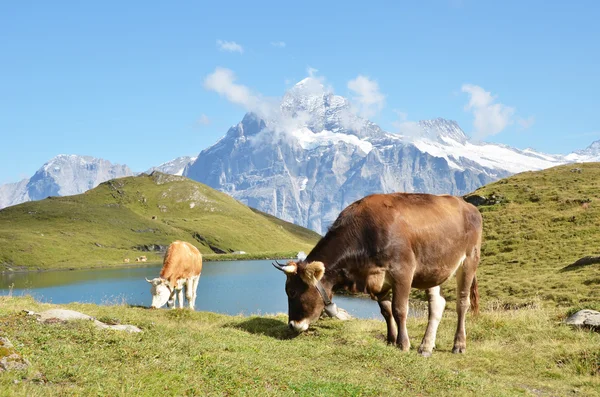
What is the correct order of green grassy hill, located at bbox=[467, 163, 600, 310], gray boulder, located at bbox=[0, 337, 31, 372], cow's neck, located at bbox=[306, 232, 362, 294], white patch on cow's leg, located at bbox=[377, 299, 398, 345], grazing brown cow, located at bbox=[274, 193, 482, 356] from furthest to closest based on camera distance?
green grassy hill, located at bbox=[467, 163, 600, 310], white patch on cow's leg, located at bbox=[377, 299, 398, 345], cow's neck, located at bbox=[306, 232, 362, 294], grazing brown cow, located at bbox=[274, 193, 482, 356], gray boulder, located at bbox=[0, 337, 31, 372]

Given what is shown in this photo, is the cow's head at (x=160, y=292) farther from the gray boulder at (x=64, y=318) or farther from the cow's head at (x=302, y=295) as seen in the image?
the cow's head at (x=302, y=295)

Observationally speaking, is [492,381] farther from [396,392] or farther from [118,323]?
[118,323]

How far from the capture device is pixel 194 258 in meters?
28.0

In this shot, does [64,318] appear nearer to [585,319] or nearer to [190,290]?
[190,290]

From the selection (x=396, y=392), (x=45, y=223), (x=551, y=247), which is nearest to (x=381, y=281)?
(x=396, y=392)

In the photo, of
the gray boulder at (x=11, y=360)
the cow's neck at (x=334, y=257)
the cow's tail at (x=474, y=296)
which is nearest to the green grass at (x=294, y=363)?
the gray boulder at (x=11, y=360)

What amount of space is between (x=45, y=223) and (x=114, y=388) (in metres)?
→ 216

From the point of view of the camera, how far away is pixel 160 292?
930 inches

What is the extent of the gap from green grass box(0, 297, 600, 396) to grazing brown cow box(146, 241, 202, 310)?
788 cm

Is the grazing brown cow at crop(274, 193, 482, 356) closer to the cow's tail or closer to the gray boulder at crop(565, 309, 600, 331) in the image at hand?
the cow's tail

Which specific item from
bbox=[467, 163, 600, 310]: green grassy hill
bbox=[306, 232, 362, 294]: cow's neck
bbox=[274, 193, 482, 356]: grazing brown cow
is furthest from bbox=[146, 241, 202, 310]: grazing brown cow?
bbox=[467, 163, 600, 310]: green grassy hill

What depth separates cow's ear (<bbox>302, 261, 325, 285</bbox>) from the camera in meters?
11.7

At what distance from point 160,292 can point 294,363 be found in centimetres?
1469

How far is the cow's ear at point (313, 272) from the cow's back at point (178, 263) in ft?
A: 47.3
